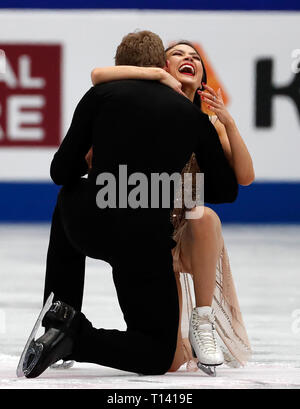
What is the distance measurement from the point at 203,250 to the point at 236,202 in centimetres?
514

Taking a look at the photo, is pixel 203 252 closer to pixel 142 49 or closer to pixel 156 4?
pixel 142 49

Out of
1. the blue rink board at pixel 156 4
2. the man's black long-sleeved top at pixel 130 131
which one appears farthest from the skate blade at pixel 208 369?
the blue rink board at pixel 156 4

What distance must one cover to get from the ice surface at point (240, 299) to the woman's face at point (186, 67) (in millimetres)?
802

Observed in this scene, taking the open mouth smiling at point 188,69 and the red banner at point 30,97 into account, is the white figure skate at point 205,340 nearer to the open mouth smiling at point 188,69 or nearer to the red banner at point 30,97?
the open mouth smiling at point 188,69

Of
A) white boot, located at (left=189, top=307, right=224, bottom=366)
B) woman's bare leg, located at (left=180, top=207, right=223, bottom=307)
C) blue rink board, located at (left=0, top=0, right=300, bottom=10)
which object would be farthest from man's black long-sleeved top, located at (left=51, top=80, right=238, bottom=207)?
blue rink board, located at (left=0, top=0, right=300, bottom=10)

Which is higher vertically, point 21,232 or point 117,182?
point 117,182

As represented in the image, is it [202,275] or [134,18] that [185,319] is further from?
[134,18]

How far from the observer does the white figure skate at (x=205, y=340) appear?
274 cm

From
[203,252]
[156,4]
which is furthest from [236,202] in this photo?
[203,252]

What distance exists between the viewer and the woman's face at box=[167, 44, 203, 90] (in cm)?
295

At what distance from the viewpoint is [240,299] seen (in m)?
4.44

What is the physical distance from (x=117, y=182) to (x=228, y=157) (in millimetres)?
365

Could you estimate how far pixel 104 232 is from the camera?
8.69 ft

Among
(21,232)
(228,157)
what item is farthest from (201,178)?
(21,232)
